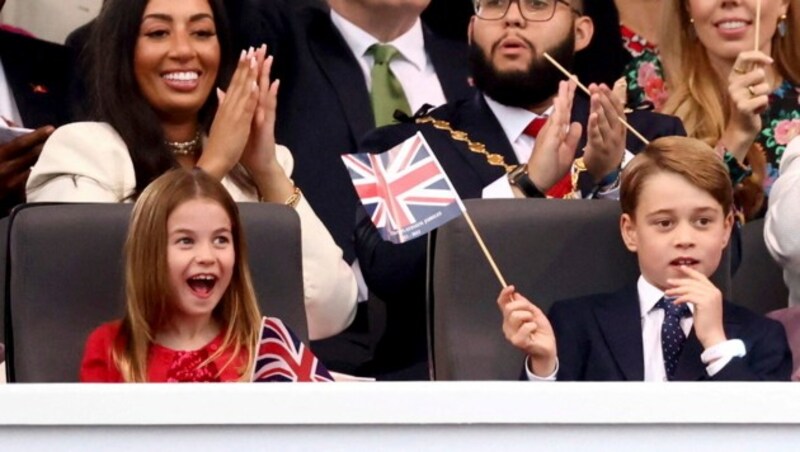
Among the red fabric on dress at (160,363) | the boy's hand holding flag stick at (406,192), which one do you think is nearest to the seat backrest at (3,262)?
the red fabric on dress at (160,363)

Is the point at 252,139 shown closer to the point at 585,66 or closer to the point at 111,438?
the point at 585,66

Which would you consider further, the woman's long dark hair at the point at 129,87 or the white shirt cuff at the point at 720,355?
the woman's long dark hair at the point at 129,87

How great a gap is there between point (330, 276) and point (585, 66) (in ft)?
3.67

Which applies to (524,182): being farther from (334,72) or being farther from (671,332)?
(334,72)

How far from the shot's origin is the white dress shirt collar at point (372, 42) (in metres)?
4.90

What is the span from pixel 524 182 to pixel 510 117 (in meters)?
0.35

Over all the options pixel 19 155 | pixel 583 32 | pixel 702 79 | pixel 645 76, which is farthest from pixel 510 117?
pixel 19 155

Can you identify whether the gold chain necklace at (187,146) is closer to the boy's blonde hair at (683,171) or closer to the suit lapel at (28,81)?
the suit lapel at (28,81)

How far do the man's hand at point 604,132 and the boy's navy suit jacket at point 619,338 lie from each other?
48cm

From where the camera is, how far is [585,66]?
16.2 ft

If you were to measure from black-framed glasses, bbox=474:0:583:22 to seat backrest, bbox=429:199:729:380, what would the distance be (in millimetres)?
734

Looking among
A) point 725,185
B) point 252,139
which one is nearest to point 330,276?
point 252,139

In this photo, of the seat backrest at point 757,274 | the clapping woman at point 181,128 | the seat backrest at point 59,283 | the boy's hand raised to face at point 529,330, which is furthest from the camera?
the seat backrest at point 757,274

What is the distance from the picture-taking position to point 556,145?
4.11 meters
